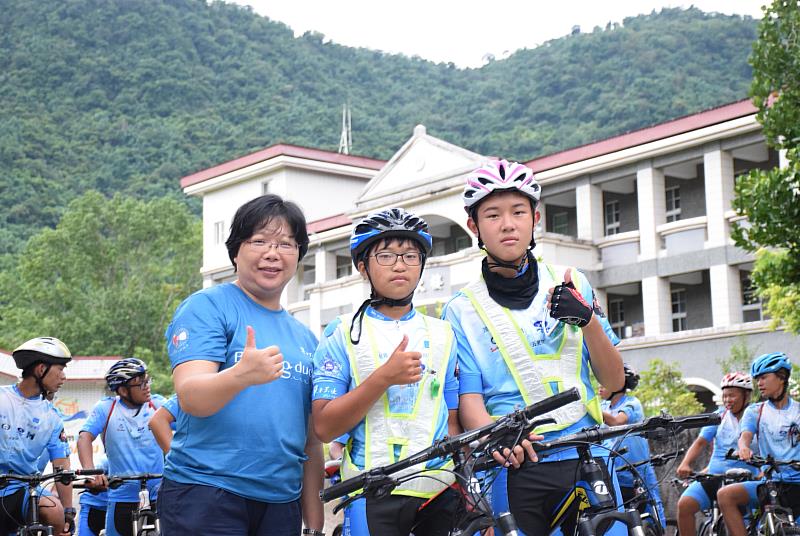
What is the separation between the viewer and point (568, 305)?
478cm

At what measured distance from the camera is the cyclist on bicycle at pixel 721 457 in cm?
1199

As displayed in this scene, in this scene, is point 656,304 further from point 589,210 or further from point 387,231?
point 387,231

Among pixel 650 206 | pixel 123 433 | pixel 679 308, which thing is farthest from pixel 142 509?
pixel 679 308

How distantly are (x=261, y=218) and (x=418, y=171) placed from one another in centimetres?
3779

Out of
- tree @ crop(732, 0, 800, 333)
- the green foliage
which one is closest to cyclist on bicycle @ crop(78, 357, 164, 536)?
tree @ crop(732, 0, 800, 333)

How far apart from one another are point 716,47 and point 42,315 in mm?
48849

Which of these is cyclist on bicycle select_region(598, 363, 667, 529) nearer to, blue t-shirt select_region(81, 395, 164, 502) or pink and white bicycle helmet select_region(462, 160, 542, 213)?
blue t-shirt select_region(81, 395, 164, 502)

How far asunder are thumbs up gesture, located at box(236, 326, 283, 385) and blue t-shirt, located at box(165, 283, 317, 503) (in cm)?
44

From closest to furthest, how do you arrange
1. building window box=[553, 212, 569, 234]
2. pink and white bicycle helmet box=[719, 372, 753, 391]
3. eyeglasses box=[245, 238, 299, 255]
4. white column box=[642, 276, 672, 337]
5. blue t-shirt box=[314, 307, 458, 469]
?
blue t-shirt box=[314, 307, 458, 469] < eyeglasses box=[245, 238, 299, 255] < pink and white bicycle helmet box=[719, 372, 753, 391] < white column box=[642, 276, 672, 337] < building window box=[553, 212, 569, 234]

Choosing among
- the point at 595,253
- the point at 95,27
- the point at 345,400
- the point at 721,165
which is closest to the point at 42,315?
the point at 595,253

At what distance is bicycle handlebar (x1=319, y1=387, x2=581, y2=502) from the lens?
4.36 m

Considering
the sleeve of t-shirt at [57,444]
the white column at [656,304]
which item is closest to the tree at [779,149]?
the sleeve of t-shirt at [57,444]

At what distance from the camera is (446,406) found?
5.18m

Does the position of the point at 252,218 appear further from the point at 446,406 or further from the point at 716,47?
the point at 716,47
